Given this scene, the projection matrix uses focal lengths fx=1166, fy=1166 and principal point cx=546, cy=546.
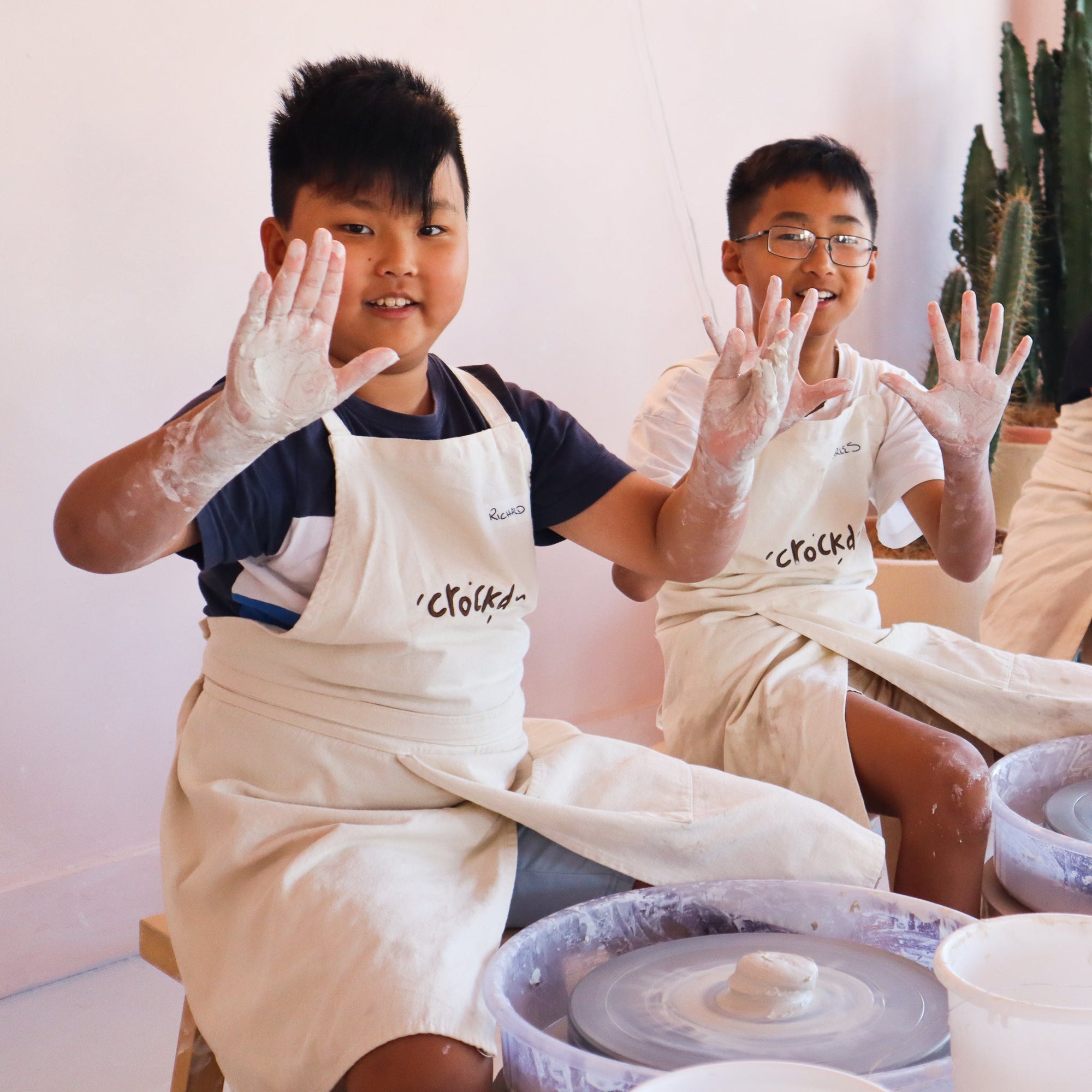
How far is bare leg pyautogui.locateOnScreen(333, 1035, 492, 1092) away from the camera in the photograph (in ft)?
2.44

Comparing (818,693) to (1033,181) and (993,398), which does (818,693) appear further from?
(1033,181)

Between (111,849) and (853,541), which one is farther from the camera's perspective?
(111,849)

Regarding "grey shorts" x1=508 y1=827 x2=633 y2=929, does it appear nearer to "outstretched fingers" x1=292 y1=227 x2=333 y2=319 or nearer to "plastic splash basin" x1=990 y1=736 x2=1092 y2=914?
"plastic splash basin" x1=990 y1=736 x2=1092 y2=914

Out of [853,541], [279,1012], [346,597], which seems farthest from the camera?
[853,541]

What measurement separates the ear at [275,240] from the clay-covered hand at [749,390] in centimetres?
42

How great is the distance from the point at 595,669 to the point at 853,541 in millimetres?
941

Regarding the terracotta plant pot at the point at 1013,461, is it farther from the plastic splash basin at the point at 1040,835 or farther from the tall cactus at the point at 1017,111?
the plastic splash basin at the point at 1040,835

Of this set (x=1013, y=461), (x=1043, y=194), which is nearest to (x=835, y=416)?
(x=1013, y=461)

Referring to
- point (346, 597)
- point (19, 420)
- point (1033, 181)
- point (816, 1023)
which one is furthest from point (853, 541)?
point (1033, 181)

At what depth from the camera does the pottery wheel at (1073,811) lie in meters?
0.98

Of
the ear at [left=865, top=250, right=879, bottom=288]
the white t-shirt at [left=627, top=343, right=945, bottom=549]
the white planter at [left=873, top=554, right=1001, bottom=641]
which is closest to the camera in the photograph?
the white t-shirt at [left=627, top=343, right=945, bottom=549]

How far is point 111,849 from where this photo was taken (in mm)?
1780

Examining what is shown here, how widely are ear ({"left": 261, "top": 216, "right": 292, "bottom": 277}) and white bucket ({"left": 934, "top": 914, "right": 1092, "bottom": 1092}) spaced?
2.79 ft

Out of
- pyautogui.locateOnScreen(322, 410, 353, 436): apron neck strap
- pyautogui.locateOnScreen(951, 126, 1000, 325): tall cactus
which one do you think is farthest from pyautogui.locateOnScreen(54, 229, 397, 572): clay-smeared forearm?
pyautogui.locateOnScreen(951, 126, 1000, 325): tall cactus
